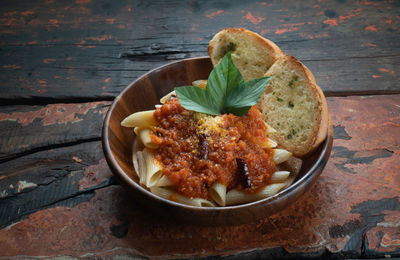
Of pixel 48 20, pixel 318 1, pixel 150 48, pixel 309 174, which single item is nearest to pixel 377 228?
pixel 309 174

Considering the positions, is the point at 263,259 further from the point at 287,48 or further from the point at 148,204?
the point at 287,48

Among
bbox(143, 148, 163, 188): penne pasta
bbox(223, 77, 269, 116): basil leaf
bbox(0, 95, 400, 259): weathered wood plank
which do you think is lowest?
bbox(0, 95, 400, 259): weathered wood plank

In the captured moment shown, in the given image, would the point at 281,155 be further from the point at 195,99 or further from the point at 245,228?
the point at 195,99

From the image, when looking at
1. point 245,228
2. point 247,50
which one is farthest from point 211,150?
point 247,50

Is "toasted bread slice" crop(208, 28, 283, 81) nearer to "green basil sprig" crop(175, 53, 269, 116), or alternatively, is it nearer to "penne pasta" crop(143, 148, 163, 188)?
"green basil sprig" crop(175, 53, 269, 116)

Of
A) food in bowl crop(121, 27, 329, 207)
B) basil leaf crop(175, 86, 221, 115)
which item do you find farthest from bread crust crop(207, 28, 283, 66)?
basil leaf crop(175, 86, 221, 115)

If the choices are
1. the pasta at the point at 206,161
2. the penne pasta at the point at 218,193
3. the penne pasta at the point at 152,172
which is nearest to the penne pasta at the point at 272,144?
the pasta at the point at 206,161
